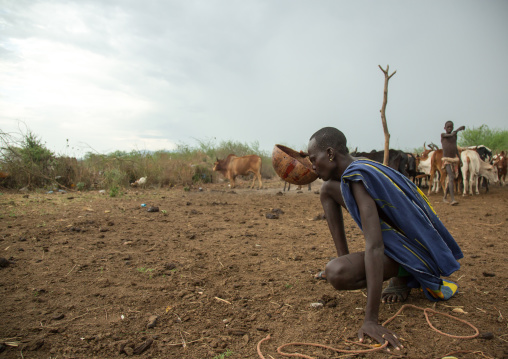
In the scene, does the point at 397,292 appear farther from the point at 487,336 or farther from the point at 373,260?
the point at 373,260

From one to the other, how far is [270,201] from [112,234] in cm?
464

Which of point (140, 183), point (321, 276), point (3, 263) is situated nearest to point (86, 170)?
point (140, 183)

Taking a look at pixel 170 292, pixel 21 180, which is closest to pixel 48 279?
pixel 170 292

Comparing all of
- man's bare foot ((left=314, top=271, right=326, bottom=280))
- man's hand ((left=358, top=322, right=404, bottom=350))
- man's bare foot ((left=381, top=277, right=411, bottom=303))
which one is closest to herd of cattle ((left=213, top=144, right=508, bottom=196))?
man's bare foot ((left=314, top=271, right=326, bottom=280))

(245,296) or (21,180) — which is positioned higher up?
(21,180)

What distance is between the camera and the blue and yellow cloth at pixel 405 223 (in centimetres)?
215

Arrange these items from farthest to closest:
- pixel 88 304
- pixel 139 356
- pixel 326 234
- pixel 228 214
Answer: pixel 228 214
pixel 326 234
pixel 88 304
pixel 139 356

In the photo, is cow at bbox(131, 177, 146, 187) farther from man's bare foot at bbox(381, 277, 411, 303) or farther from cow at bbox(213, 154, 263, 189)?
man's bare foot at bbox(381, 277, 411, 303)

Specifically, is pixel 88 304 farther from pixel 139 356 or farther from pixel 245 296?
pixel 245 296

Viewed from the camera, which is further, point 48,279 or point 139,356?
point 48,279

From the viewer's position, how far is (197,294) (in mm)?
2863

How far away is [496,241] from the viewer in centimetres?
449

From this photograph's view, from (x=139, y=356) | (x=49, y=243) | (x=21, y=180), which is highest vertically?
(x=21, y=180)

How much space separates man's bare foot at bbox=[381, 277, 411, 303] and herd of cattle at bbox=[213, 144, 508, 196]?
5863mm
